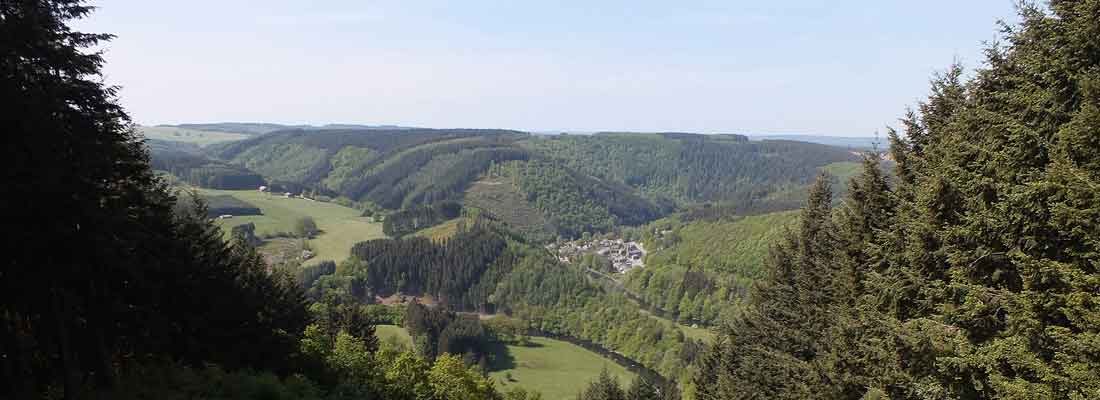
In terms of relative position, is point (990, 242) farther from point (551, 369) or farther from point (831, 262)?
point (551, 369)

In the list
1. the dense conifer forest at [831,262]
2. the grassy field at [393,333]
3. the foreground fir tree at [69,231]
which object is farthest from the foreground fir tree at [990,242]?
the grassy field at [393,333]

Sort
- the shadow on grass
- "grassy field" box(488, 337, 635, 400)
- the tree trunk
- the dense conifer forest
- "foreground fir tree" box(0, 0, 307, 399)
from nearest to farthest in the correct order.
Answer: the dense conifer forest < "foreground fir tree" box(0, 0, 307, 399) < the tree trunk < "grassy field" box(488, 337, 635, 400) < the shadow on grass

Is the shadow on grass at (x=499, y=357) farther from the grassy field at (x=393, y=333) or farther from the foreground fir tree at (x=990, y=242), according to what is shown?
the foreground fir tree at (x=990, y=242)

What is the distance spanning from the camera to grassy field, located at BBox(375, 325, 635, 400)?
110 m

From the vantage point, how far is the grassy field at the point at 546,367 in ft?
359

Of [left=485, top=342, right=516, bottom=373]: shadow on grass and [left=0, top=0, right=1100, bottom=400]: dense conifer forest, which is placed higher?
[left=0, top=0, right=1100, bottom=400]: dense conifer forest

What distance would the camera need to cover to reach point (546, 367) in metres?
124

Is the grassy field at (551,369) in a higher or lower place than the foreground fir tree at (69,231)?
lower

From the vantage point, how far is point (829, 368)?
21.3 m

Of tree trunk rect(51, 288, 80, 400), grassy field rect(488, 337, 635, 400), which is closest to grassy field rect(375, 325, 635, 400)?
grassy field rect(488, 337, 635, 400)

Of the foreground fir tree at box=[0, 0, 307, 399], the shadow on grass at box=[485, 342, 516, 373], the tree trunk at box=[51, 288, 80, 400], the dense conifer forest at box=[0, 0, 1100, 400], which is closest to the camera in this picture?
the dense conifer forest at box=[0, 0, 1100, 400]

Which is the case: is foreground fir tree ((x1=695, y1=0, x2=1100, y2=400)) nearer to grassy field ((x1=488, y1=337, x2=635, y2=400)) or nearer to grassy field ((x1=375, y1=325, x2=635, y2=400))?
grassy field ((x1=488, y1=337, x2=635, y2=400))

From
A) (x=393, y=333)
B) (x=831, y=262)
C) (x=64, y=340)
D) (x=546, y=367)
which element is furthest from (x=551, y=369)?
(x=64, y=340)

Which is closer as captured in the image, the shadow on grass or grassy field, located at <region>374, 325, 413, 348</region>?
grassy field, located at <region>374, 325, 413, 348</region>
